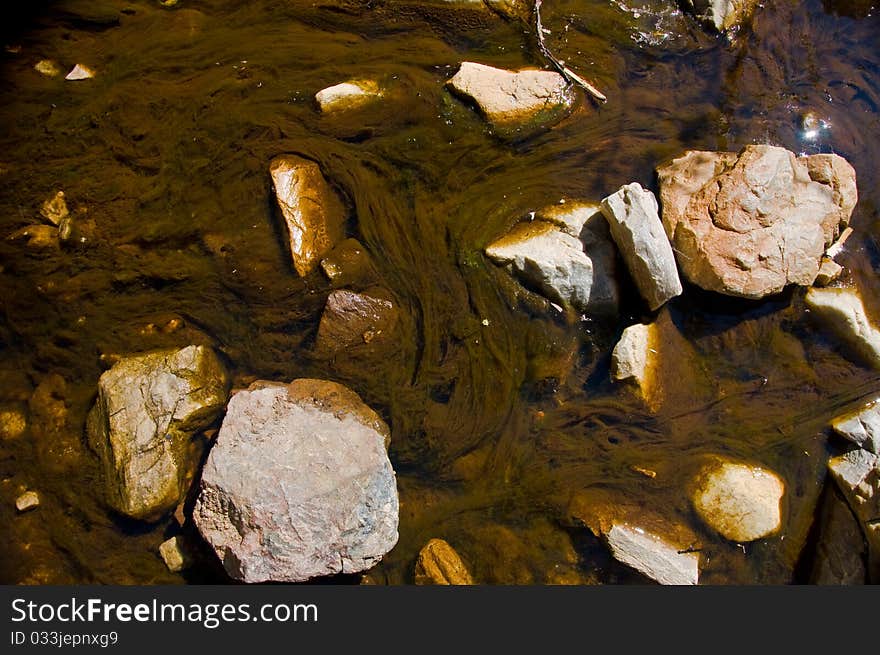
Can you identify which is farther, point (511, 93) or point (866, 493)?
point (511, 93)

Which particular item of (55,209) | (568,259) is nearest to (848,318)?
(568,259)

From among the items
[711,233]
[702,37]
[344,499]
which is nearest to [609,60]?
[702,37]

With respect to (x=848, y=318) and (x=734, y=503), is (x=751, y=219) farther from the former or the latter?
(x=734, y=503)

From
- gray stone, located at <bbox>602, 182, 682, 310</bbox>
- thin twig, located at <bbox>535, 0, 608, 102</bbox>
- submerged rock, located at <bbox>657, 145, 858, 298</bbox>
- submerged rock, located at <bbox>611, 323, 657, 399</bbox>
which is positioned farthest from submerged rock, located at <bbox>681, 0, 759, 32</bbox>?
submerged rock, located at <bbox>611, 323, 657, 399</bbox>

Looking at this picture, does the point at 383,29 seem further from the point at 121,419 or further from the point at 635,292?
the point at 121,419

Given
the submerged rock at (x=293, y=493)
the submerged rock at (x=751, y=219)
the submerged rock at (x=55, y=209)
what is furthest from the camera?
the submerged rock at (x=55, y=209)

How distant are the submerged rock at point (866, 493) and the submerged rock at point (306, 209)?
3323 millimetres

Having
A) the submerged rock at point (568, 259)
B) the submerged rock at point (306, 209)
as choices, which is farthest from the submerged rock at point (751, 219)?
the submerged rock at point (306, 209)

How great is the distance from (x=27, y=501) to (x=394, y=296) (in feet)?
7.58

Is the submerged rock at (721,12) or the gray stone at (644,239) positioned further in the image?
the submerged rock at (721,12)

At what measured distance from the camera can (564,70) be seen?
11.9 ft

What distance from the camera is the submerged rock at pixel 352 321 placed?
3311mm

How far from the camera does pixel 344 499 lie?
2.94 meters

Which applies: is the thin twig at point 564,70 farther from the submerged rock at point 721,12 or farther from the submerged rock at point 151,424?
the submerged rock at point 151,424
